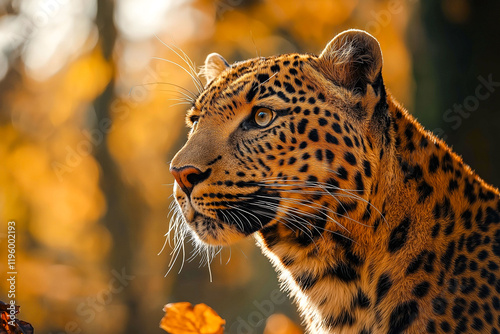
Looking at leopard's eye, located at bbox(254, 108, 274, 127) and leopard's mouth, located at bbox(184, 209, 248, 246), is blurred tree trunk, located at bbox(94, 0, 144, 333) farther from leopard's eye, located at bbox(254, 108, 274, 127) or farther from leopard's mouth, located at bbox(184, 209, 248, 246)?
leopard's eye, located at bbox(254, 108, 274, 127)

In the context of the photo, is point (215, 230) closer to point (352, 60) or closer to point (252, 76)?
point (252, 76)

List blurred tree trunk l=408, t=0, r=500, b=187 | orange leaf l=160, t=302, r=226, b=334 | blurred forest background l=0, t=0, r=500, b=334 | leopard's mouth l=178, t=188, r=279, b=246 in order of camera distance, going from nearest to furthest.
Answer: orange leaf l=160, t=302, r=226, b=334
leopard's mouth l=178, t=188, r=279, b=246
blurred tree trunk l=408, t=0, r=500, b=187
blurred forest background l=0, t=0, r=500, b=334

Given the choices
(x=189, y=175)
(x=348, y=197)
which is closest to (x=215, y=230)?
(x=189, y=175)

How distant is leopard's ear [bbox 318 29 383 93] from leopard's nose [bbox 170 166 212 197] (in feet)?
3.65

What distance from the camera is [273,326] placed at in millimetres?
6586

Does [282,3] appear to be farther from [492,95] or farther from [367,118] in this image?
[367,118]

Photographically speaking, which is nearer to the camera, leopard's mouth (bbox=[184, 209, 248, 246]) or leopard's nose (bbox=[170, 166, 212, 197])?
leopard's nose (bbox=[170, 166, 212, 197])

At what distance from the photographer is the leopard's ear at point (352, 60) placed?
11.6ft

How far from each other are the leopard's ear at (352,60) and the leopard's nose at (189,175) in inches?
43.8

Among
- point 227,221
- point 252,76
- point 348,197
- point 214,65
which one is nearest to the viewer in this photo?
point 348,197

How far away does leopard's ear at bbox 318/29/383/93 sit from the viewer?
11.6 feet

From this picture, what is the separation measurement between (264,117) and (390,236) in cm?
113

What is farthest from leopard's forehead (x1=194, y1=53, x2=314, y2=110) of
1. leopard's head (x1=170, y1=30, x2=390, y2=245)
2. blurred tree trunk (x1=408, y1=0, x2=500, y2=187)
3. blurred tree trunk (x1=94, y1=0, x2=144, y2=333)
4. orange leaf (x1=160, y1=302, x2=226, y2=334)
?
blurred tree trunk (x1=94, y1=0, x2=144, y2=333)

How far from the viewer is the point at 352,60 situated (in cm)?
363
